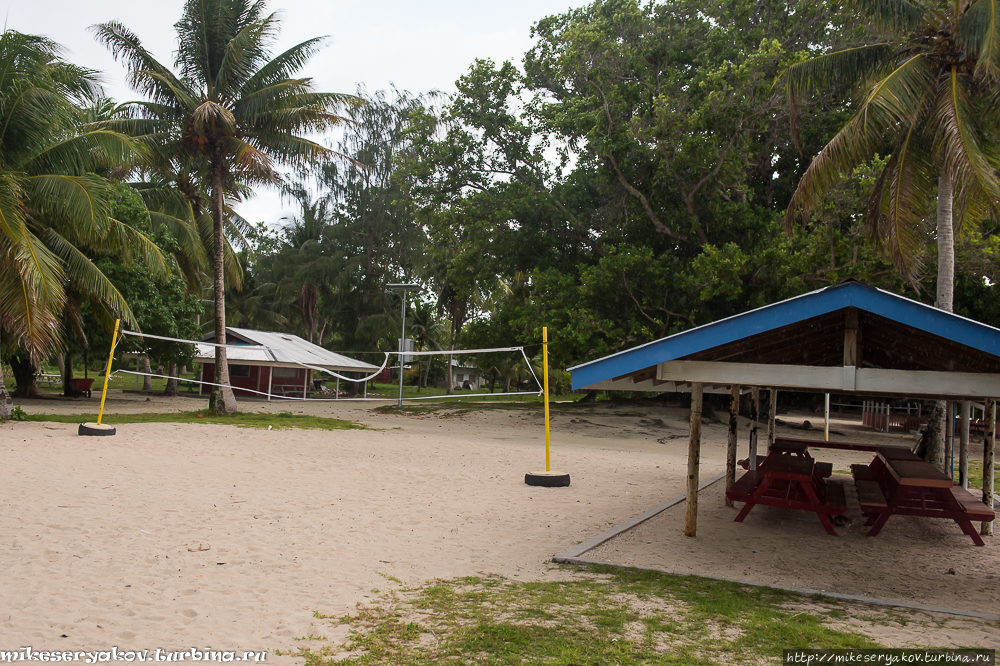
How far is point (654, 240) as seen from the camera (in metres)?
22.7

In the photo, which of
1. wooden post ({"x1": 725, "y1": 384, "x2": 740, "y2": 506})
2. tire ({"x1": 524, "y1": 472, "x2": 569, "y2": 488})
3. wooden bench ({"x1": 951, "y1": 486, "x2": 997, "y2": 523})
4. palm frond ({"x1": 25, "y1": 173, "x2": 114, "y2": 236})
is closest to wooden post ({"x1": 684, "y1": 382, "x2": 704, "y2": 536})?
wooden post ({"x1": 725, "y1": 384, "x2": 740, "y2": 506})

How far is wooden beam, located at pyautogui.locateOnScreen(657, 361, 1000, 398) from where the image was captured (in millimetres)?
5117

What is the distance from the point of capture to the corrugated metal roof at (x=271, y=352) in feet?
95.8

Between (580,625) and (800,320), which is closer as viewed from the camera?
(580,625)

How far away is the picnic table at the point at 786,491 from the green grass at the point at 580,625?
208cm

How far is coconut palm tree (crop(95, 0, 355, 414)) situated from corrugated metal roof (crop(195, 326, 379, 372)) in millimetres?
10137

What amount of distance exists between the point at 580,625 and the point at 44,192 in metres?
15.6

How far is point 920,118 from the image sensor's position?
33.7 feet

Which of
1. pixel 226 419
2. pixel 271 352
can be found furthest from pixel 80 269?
pixel 271 352

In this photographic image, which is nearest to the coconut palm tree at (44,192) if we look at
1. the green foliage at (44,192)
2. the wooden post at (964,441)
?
the green foliage at (44,192)

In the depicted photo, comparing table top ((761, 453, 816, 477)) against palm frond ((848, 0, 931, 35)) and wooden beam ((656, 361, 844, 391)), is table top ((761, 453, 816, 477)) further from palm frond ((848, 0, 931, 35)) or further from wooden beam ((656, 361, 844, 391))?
palm frond ((848, 0, 931, 35))

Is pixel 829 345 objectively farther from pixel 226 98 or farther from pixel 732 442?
pixel 226 98

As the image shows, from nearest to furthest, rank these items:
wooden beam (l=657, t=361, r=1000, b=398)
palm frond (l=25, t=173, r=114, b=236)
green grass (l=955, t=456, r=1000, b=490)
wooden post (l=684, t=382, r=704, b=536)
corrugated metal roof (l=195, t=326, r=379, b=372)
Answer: wooden beam (l=657, t=361, r=1000, b=398)
wooden post (l=684, t=382, r=704, b=536)
green grass (l=955, t=456, r=1000, b=490)
palm frond (l=25, t=173, r=114, b=236)
corrugated metal roof (l=195, t=326, r=379, b=372)

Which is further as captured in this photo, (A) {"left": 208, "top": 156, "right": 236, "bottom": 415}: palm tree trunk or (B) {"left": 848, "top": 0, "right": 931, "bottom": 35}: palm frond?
(A) {"left": 208, "top": 156, "right": 236, "bottom": 415}: palm tree trunk
